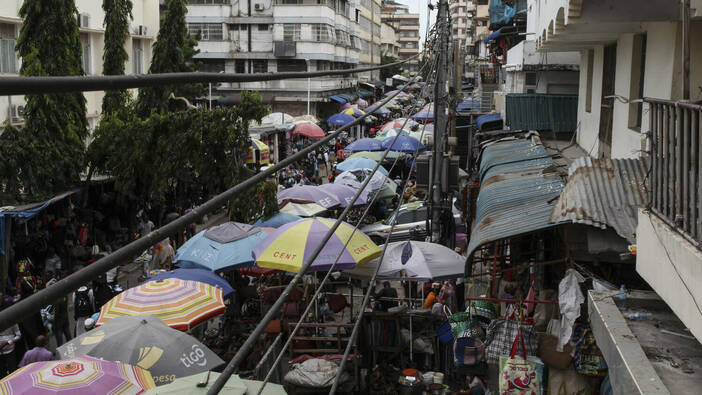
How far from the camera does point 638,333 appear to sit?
207 inches

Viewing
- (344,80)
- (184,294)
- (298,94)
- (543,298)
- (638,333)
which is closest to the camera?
(638,333)

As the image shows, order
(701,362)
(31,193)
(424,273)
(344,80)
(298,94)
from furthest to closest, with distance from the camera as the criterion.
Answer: (344,80)
(298,94)
(31,193)
(424,273)
(701,362)

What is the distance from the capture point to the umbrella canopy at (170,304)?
935cm

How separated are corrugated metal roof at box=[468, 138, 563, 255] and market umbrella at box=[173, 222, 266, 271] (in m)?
4.07

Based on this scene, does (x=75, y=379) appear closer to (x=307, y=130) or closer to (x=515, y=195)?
(x=515, y=195)

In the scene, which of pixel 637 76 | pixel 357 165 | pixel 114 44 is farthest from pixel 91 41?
pixel 637 76

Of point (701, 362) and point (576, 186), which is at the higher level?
point (576, 186)

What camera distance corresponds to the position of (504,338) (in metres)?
8.34

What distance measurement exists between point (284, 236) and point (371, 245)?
1472 millimetres

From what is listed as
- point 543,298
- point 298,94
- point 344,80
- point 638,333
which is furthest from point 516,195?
point 344,80

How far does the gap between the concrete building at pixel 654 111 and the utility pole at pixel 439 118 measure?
6.54 feet

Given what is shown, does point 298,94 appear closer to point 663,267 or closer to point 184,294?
point 184,294

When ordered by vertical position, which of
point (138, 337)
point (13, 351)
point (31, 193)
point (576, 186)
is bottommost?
A: point (13, 351)

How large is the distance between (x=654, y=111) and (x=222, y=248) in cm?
834
